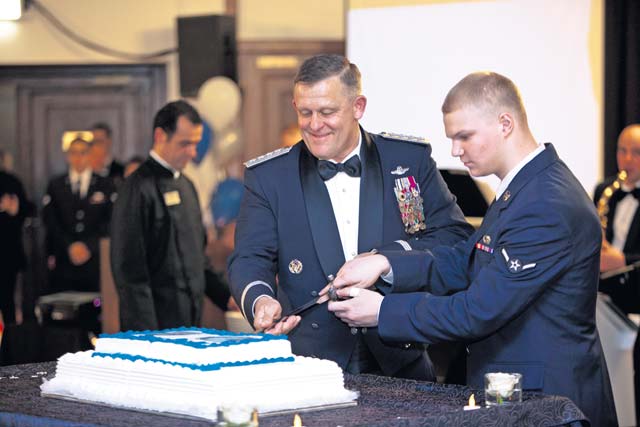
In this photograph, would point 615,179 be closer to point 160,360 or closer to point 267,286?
point 267,286

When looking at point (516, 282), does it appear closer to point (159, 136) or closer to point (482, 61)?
point (482, 61)

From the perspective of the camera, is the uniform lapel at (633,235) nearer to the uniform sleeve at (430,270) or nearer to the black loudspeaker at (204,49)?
the uniform sleeve at (430,270)

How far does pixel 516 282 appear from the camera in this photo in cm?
274

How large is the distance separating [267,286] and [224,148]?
6323 millimetres

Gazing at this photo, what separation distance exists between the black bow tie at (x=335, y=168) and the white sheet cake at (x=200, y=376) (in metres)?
0.79

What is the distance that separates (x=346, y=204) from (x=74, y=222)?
5.84 meters

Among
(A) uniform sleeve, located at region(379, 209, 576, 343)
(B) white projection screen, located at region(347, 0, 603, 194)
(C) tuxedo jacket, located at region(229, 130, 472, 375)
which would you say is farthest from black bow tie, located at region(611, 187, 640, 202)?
(A) uniform sleeve, located at region(379, 209, 576, 343)

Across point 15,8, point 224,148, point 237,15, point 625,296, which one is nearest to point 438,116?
point 625,296

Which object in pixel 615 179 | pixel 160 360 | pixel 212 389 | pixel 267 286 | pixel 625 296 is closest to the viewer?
pixel 212 389

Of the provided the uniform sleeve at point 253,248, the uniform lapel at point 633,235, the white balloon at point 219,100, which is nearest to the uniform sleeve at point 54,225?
the white balloon at point 219,100

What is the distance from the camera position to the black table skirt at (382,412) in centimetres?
234

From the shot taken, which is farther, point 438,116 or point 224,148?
point 224,148

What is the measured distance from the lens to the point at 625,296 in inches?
244

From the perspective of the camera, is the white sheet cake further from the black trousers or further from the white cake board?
Answer: the black trousers
